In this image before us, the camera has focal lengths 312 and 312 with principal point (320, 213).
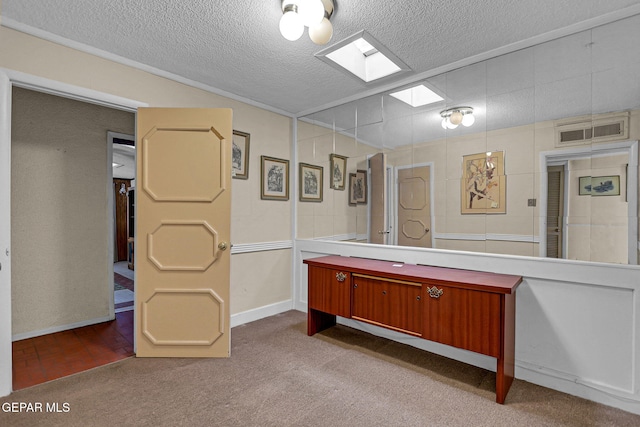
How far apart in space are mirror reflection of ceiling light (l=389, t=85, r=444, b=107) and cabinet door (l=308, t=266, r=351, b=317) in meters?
1.76

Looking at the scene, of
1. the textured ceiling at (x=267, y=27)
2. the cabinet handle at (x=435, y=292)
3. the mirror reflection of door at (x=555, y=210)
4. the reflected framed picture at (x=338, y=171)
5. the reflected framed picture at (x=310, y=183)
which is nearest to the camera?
the textured ceiling at (x=267, y=27)

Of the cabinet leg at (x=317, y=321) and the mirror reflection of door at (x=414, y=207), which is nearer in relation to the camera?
the mirror reflection of door at (x=414, y=207)

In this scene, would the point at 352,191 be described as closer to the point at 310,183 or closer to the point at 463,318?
the point at 310,183

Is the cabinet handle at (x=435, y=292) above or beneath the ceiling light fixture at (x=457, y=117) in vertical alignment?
beneath

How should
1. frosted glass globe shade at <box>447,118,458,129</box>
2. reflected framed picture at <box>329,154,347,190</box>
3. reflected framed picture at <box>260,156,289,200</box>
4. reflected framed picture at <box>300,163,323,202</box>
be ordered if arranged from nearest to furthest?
frosted glass globe shade at <box>447,118,458,129</box>
reflected framed picture at <box>329,154,347,190</box>
reflected framed picture at <box>260,156,289,200</box>
reflected framed picture at <box>300,163,323,202</box>

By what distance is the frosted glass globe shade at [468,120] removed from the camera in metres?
2.65

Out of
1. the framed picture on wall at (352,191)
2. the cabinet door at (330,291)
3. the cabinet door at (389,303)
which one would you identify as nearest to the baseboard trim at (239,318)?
the cabinet door at (330,291)

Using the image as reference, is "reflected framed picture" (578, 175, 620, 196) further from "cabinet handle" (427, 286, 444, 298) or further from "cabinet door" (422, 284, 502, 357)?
"cabinet handle" (427, 286, 444, 298)

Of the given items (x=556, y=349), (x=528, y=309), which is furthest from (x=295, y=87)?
(x=556, y=349)

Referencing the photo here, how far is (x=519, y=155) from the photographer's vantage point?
7.95 feet

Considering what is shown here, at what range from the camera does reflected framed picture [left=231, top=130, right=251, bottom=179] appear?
3.46 meters

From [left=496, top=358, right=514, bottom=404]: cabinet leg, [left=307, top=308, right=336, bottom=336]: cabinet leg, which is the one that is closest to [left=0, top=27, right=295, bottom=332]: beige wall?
[left=307, top=308, right=336, bottom=336]: cabinet leg

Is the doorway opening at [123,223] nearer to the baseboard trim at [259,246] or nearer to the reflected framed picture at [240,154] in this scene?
the baseboard trim at [259,246]

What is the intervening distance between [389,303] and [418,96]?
194cm
